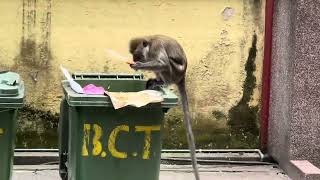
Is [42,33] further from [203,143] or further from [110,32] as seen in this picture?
[203,143]

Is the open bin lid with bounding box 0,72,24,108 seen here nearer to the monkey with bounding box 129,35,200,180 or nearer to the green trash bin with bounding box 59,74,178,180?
the green trash bin with bounding box 59,74,178,180

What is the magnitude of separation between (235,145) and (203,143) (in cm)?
37

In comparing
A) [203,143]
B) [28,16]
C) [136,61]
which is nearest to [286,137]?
[203,143]

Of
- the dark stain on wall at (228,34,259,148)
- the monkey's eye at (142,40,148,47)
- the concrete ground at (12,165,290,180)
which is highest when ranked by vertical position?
the monkey's eye at (142,40,148,47)

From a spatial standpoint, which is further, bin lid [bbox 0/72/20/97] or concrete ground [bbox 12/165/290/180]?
concrete ground [bbox 12/165/290/180]

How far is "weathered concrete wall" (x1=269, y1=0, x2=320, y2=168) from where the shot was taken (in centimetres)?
670

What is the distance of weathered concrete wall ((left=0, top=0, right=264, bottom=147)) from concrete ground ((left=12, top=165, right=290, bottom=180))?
1.47ft

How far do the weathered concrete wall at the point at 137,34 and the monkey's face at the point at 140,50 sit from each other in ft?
2.84

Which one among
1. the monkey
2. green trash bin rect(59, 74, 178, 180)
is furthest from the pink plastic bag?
→ the monkey

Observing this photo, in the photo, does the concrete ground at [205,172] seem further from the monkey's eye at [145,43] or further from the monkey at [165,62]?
the monkey's eye at [145,43]

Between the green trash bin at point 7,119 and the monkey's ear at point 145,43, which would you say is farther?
the monkey's ear at point 145,43

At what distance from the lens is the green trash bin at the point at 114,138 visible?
468 centimetres

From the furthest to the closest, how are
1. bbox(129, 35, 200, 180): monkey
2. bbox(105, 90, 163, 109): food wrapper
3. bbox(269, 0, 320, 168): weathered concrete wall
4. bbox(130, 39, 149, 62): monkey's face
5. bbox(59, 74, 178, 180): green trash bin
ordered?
bbox(269, 0, 320, 168): weathered concrete wall, bbox(130, 39, 149, 62): monkey's face, bbox(129, 35, 200, 180): monkey, bbox(59, 74, 178, 180): green trash bin, bbox(105, 90, 163, 109): food wrapper

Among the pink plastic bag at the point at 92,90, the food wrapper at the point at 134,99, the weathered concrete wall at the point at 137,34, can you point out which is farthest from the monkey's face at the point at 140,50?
the food wrapper at the point at 134,99
